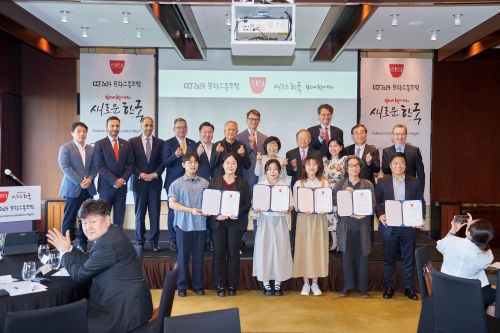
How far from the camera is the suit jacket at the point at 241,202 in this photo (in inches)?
193

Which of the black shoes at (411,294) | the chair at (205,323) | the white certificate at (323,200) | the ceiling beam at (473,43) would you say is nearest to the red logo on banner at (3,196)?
the white certificate at (323,200)

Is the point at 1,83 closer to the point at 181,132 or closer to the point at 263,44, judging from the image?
the point at 181,132

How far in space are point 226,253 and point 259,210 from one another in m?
0.68

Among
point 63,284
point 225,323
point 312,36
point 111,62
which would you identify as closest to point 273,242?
point 63,284

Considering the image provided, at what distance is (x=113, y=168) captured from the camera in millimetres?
5570

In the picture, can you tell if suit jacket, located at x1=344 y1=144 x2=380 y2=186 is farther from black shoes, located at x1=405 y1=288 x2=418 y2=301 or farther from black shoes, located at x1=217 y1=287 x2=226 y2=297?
black shoes, located at x1=217 y1=287 x2=226 y2=297

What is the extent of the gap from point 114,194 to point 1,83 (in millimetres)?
3255

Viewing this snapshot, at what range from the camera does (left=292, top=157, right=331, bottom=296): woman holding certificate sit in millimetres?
5039

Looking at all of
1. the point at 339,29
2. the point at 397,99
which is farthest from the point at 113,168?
the point at 397,99

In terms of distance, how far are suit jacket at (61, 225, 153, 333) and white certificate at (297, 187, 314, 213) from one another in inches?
91.3

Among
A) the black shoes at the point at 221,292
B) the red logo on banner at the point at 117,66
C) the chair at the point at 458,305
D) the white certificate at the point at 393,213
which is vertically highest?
the red logo on banner at the point at 117,66

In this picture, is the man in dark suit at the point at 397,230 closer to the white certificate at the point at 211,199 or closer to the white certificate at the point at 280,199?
the white certificate at the point at 280,199

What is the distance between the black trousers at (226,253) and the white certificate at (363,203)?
1.26 m

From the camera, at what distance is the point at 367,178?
18.4ft
